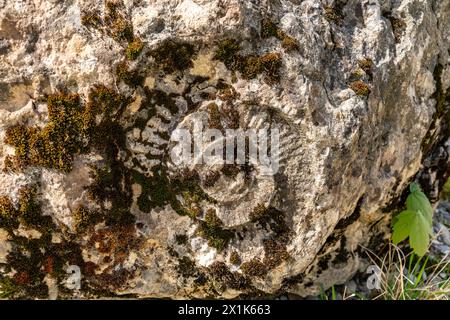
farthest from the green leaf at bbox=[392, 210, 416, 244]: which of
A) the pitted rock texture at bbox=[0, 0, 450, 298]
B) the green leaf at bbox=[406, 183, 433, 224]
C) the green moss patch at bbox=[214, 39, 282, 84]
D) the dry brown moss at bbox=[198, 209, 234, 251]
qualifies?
the green moss patch at bbox=[214, 39, 282, 84]

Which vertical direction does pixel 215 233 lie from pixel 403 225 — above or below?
above

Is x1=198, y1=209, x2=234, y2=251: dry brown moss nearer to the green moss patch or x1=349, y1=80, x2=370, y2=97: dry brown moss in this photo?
the green moss patch

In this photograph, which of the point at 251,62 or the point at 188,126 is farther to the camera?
the point at 188,126

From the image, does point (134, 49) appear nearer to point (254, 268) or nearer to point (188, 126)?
point (188, 126)

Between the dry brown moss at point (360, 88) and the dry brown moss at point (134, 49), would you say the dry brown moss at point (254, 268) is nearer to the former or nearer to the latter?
the dry brown moss at point (360, 88)

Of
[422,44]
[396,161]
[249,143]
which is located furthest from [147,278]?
[422,44]

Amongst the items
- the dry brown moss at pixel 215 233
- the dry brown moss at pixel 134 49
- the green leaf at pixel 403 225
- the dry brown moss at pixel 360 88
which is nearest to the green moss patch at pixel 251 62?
the dry brown moss at pixel 134 49

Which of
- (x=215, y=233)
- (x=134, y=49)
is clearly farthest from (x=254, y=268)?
(x=134, y=49)

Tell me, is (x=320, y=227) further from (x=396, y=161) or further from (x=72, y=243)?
(x=72, y=243)
